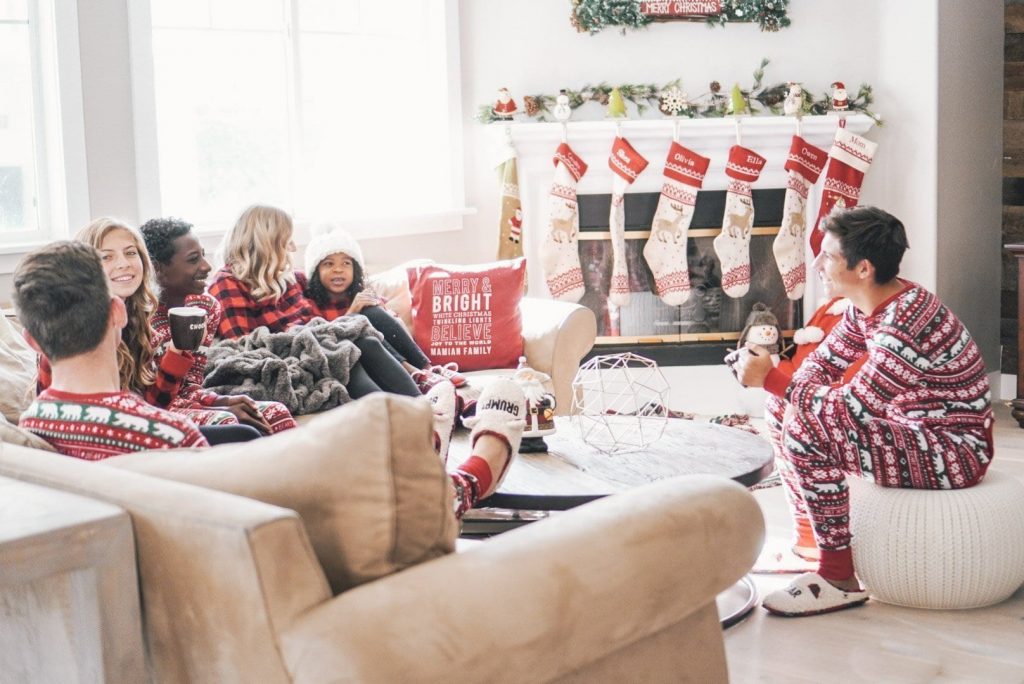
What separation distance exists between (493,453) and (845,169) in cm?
331

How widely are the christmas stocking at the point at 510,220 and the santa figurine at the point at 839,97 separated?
1.42 m

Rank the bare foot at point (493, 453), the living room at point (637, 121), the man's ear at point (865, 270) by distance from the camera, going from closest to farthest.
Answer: the bare foot at point (493, 453), the man's ear at point (865, 270), the living room at point (637, 121)

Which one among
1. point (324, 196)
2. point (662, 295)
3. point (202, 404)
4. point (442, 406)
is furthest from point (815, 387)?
point (324, 196)

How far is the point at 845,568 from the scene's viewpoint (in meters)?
2.77

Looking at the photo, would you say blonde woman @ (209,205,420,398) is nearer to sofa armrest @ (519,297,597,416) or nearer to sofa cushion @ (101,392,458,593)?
sofa armrest @ (519,297,597,416)

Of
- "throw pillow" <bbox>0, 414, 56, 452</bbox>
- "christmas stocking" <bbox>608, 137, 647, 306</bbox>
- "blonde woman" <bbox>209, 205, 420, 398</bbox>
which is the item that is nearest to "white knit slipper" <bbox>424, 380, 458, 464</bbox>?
"blonde woman" <bbox>209, 205, 420, 398</bbox>

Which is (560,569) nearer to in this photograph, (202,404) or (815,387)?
(815,387)

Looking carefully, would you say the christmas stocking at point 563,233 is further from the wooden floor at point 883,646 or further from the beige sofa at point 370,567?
the beige sofa at point 370,567

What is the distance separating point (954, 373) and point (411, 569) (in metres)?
1.81

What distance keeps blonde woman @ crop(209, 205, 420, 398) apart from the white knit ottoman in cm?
147

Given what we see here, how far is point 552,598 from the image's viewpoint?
1.29 metres

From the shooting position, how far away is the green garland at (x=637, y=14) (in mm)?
5070

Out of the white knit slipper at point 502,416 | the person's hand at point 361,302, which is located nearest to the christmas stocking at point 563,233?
A: the person's hand at point 361,302

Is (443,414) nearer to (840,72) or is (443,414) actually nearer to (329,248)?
(329,248)
